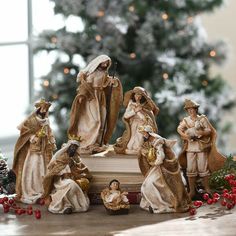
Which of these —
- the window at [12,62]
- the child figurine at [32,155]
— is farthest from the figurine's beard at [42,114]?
the window at [12,62]

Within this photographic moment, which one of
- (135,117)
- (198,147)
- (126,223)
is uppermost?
(135,117)

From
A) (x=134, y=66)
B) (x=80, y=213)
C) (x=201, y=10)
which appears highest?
(x=201, y=10)

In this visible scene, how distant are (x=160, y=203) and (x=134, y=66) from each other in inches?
79.9

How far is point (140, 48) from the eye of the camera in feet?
15.5

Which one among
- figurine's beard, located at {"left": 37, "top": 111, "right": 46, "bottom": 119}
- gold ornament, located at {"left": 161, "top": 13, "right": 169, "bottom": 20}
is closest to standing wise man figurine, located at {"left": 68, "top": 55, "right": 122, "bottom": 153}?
figurine's beard, located at {"left": 37, "top": 111, "right": 46, "bottom": 119}

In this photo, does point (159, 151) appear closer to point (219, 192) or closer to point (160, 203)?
point (160, 203)

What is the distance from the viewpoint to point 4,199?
2.94 metres

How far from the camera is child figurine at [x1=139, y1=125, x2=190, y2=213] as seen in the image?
2.82 meters

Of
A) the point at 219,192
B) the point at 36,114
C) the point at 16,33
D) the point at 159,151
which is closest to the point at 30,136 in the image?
the point at 36,114

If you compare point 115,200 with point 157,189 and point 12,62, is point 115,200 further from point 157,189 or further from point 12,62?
point 12,62

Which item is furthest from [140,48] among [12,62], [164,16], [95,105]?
[95,105]

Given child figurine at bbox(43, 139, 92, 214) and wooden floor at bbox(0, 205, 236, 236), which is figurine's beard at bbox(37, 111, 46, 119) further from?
wooden floor at bbox(0, 205, 236, 236)

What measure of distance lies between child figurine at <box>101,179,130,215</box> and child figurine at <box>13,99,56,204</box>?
1.01 ft

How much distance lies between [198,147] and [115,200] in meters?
0.40
